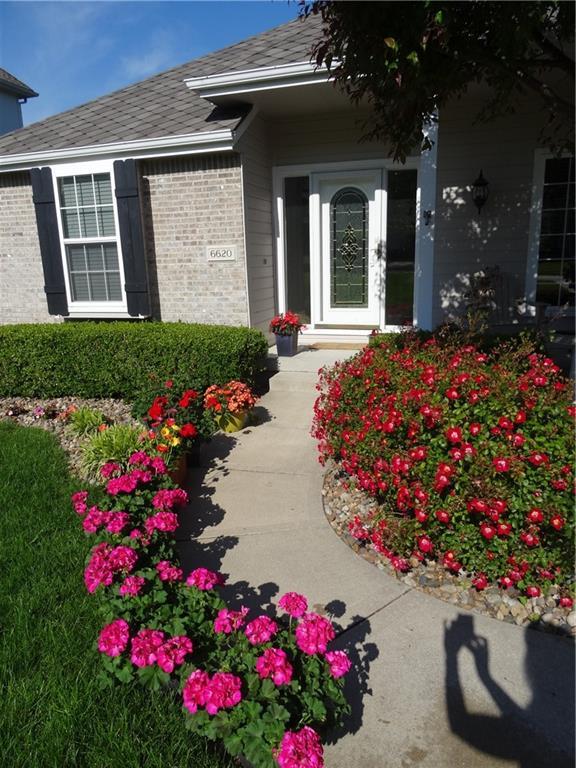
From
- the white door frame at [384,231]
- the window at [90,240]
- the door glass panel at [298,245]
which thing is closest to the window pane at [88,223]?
the window at [90,240]

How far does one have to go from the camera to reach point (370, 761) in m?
1.79

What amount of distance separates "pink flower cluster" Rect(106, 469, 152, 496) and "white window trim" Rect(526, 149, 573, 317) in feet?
17.5

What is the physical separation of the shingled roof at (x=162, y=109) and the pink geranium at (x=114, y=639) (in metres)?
5.98

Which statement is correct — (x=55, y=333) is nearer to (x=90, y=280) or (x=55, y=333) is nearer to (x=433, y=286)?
(x=90, y=280)

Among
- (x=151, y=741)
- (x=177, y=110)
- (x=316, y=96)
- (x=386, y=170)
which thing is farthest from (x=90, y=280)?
(x=151, y=741)

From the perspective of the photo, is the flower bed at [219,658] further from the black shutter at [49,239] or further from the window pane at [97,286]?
the black shutter at [49,239]

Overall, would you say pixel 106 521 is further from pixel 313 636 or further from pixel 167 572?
pixel 313 636

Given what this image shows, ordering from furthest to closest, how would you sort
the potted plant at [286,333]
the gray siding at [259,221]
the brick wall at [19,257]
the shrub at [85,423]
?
the brick wall at [19,257]
the gray siding at [259,221]
the potted plant at [286,333]
the shrub at [85,423]

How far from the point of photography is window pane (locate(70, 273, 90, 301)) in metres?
7.52

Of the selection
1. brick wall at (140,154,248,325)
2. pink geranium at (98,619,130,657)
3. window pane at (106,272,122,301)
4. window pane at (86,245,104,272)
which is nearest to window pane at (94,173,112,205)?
brick wall at (140,154,248,325)

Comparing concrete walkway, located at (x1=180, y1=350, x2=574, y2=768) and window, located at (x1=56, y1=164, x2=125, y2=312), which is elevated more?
window, located at (x1=56, y1=164, x2=125, y2=312)

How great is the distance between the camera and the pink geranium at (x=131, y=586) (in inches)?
82.1

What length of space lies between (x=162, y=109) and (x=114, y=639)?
7.59 metres

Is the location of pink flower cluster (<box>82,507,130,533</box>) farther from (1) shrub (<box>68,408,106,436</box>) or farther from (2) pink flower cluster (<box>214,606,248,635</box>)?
(1) shrub (<box>68,408,106,436</box>)
